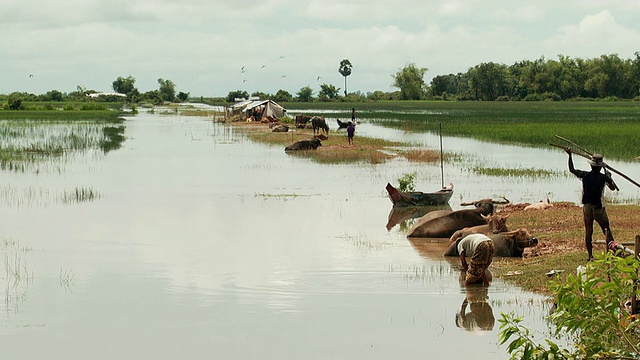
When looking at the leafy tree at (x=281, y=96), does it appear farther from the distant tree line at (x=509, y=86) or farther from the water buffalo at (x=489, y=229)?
the water buffalo at (x=489, y=229)

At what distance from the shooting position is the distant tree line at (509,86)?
11819 centimetres

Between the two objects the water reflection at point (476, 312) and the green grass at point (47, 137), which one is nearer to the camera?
the water reflection at point (476, 312)

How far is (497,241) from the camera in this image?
14641 millimetres

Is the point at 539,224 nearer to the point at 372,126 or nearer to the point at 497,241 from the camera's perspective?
the point at 497,241

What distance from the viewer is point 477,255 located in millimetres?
12312

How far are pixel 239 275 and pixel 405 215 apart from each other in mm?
6566

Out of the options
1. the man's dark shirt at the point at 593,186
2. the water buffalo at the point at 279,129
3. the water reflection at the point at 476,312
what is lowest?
the water reflection at the point at 476,312

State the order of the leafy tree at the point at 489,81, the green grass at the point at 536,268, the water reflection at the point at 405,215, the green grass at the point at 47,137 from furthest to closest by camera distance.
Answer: the leafy tree at the point at 489,81 < the green grass at the point at 47,137 < the water reflection at the point at 405,215 < the green grass at the point at 536,268

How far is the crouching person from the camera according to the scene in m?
12.2

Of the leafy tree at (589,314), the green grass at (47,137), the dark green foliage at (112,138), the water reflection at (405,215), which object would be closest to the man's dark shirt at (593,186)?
the water reflection at (405,215)

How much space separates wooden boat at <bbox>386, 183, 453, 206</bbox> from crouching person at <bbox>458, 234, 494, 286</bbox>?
6984 mm

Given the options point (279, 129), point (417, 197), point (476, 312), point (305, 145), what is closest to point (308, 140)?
point (305, 145)

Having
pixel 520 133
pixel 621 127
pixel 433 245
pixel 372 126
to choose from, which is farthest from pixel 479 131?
pixel 433 245

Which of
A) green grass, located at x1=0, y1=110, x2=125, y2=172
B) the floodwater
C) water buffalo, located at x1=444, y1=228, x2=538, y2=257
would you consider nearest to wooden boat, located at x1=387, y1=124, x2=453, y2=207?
the floodwater
